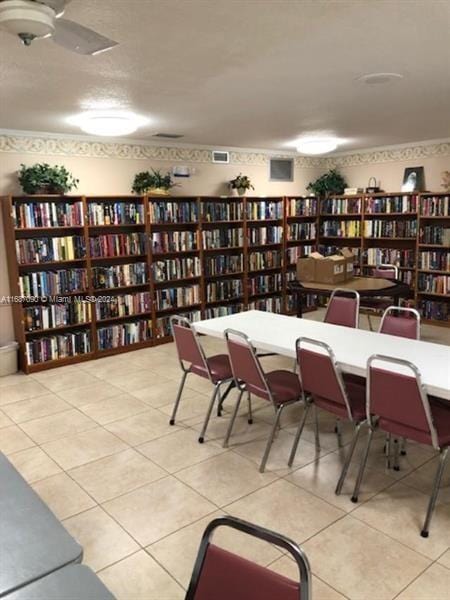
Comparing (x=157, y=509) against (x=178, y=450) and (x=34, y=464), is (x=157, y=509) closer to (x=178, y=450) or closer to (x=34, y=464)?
(x=178, y=450)

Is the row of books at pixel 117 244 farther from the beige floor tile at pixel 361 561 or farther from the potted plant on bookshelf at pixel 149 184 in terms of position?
the beige floor tile at pixel 361 561

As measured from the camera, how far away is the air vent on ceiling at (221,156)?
21.1 feet

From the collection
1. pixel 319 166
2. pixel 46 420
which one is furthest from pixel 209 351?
pixel 319 166

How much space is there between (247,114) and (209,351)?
8.48 feet

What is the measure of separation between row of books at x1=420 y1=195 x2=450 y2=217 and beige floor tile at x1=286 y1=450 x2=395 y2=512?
168 inches

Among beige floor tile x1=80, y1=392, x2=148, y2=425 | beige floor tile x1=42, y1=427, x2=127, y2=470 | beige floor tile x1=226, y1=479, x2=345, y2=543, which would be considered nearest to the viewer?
beige floor tile x1=226, y1=479, x2=345, y2=543

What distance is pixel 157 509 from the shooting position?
2629mm

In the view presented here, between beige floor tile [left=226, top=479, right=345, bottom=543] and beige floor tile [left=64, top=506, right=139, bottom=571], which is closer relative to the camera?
beige floor tile [left=64, top=506, right=139, bottom=571]

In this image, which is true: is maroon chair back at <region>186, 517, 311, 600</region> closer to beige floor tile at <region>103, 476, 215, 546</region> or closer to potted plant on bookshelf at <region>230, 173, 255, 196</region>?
beige floor tile at <region>103, 476, 215, 546</region>

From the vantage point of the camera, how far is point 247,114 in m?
4.22

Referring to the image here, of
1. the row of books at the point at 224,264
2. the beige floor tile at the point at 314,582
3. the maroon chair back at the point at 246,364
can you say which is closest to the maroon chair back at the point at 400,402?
the maroon chair back at the point at 246,364

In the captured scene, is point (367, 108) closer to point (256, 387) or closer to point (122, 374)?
point (256, 387)

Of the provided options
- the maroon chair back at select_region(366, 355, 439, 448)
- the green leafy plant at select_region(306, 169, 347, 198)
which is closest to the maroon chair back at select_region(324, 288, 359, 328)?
the maroon chair back at select_region(366, 355, 439, 448)

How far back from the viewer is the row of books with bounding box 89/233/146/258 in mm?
5297
